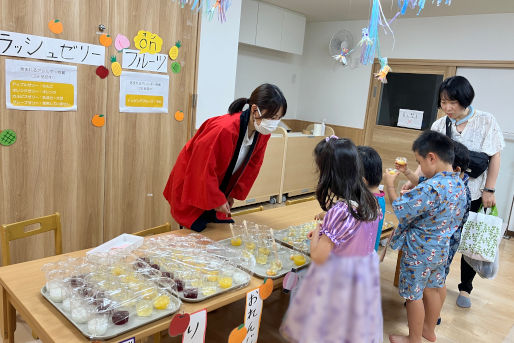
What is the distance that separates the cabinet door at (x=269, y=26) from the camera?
484 cm

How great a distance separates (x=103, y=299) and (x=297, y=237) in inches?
38.3

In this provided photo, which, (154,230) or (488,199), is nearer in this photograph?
(154,230)

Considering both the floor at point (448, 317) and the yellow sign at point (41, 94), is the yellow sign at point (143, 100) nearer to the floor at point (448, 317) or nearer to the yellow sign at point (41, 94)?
the yellow sign at point (41, 94)

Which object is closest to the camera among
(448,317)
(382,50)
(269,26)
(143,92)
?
(448,317)

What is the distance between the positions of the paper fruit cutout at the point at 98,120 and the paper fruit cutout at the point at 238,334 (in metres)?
1.68

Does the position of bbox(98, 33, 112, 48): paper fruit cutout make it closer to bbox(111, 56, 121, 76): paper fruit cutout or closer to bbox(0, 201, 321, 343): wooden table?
bbox(111, 56, 121, 76): paper fruit cutout

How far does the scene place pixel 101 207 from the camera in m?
2.61

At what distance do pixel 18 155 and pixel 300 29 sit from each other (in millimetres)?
4197

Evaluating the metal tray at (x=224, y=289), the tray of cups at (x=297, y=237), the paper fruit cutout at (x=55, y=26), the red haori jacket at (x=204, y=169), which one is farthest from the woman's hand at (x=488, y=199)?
the paper fruit cutout at (x=55, y=26)

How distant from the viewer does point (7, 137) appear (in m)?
2.11

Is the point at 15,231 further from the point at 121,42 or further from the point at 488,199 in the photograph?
the point at 488,199

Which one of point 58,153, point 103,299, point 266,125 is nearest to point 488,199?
point 266,125

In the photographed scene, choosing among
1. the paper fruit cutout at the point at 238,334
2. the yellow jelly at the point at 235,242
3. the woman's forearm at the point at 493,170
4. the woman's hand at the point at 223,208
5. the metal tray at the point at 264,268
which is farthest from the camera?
the woman's forearm at the point at 493,170

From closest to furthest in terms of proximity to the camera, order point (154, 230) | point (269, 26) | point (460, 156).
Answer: point (154, 230), point (460, 156), point (269, 26)
